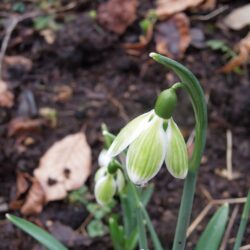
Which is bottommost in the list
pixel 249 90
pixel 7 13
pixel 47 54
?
pixel 249 90

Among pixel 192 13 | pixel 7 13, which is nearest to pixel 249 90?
pixel 192 13

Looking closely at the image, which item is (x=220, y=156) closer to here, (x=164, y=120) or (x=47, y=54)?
(x=47, y=54)

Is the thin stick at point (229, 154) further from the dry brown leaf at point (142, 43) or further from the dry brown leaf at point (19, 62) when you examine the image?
the dry brown leaf at point (19, 62)

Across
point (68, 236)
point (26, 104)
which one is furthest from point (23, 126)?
point (68, 236)

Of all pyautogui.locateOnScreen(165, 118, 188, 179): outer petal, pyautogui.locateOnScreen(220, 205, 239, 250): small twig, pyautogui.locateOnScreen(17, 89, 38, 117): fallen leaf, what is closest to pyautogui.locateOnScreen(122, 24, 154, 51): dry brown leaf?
pyautogui.locateOnScreen(17, 89, 38, 117): fallen leaf

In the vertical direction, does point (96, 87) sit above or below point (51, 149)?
above

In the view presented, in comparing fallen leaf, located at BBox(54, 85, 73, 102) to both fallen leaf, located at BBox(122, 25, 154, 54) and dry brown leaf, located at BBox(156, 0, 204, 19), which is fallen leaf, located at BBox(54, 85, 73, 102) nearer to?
fallen leaf, located at BBox(122, 25, 154, 54)

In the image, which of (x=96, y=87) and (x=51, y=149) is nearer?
(x=51, y=149)
